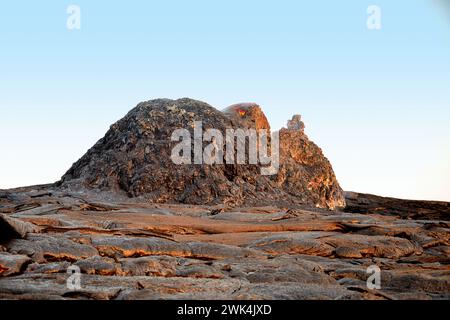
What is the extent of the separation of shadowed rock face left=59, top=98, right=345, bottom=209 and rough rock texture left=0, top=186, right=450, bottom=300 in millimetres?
5253

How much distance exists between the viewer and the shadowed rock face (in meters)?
20.2

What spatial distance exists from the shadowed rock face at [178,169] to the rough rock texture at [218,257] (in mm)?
5253

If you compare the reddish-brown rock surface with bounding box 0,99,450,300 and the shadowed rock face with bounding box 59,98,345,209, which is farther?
the shadowed rock face with bounding box 59,98,345,209

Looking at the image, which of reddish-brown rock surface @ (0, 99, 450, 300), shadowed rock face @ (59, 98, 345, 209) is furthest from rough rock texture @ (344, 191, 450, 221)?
shadowed rock face @ (59, 98, 345, 209)

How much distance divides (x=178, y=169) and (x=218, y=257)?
471 inches

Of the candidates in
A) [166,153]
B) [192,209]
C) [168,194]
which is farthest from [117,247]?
[166,153]

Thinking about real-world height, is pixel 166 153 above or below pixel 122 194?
above

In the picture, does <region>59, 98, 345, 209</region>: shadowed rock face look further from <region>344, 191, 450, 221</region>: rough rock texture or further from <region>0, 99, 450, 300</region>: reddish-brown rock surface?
<region>344, 191, 450, 221</region>: rough rock texture

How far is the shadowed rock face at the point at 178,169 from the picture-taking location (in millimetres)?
20219

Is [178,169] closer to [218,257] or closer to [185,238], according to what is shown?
[185,238]

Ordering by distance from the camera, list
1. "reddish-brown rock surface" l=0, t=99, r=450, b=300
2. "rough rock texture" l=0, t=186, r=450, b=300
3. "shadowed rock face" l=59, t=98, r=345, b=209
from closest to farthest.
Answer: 1. "rough rock texture" l=0, t=186, r=450, b=300
2. "reddish-brown rock surface" l=0, t=99, r=450, b=300
3. "shadowed rock face" l=59, t=98, r=345, b=209
